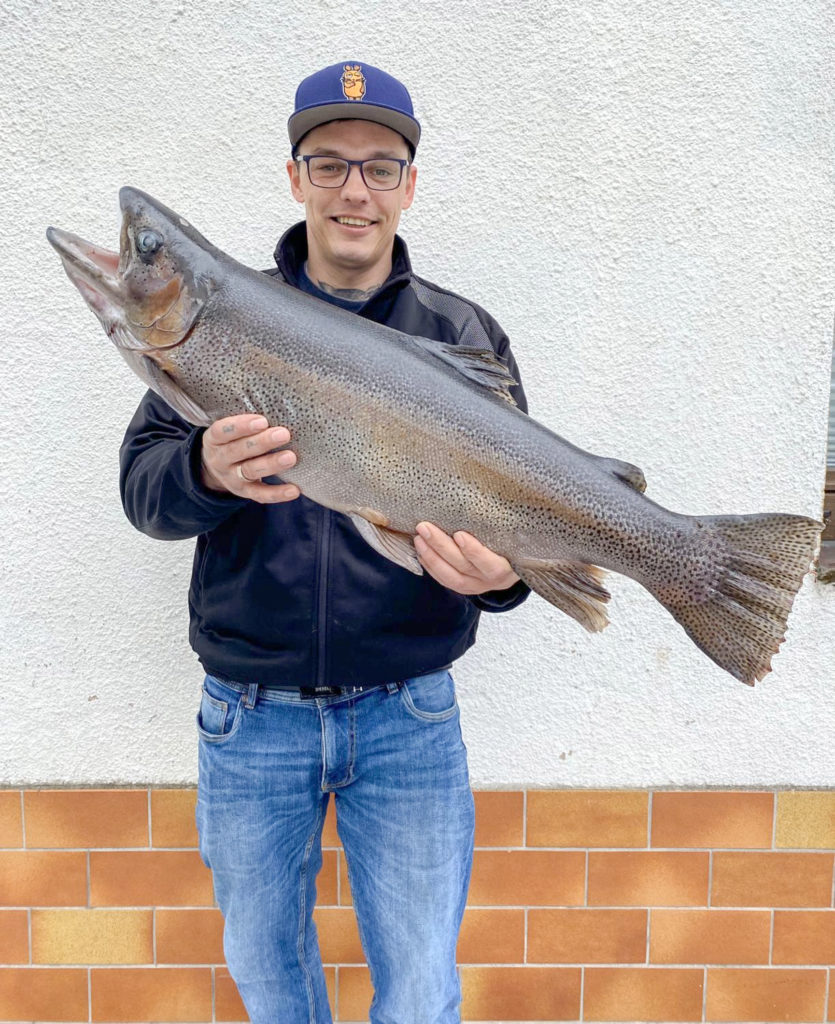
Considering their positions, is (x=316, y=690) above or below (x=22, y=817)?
above

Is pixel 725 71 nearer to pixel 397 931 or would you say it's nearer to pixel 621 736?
pixel 621 736

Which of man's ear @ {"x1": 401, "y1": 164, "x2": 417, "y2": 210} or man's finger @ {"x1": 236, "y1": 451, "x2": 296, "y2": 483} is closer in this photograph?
man's finger @ {"x1": 236, "y1": 451, "x2": 296, "y2": 483}

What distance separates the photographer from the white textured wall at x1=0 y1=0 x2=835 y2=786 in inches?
103

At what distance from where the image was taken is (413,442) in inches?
74.3

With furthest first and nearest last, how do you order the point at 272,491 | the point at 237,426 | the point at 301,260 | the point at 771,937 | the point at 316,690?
the point at 771,937 < the point at 301,260 < the point at 316,690 < the point at 272,491 < the point at 237,426

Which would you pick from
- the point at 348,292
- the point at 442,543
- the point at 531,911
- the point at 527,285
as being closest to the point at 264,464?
the point at 442,543

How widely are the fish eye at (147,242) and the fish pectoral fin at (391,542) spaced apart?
0.75 metres

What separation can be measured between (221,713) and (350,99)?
5.44 feet

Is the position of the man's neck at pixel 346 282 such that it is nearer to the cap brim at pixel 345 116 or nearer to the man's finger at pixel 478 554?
the cap brim at pixel 345 116

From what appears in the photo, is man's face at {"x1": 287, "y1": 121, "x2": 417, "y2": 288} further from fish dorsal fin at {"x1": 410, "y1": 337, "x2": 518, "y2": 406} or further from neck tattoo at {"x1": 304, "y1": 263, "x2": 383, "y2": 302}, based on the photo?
fish dorsal fin at {"x1": 410, "y1": 337, "x2": 518, "y2": 406}

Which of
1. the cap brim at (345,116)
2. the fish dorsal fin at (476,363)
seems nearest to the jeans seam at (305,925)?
the fish dorsal fin at (476,363)

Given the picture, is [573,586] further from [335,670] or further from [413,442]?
[335,670]

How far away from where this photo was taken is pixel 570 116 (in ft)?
8.70

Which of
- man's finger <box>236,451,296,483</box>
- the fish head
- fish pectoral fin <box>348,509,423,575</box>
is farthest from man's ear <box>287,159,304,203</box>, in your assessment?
fish pectoral fin <box>348,509,423,575</box>
